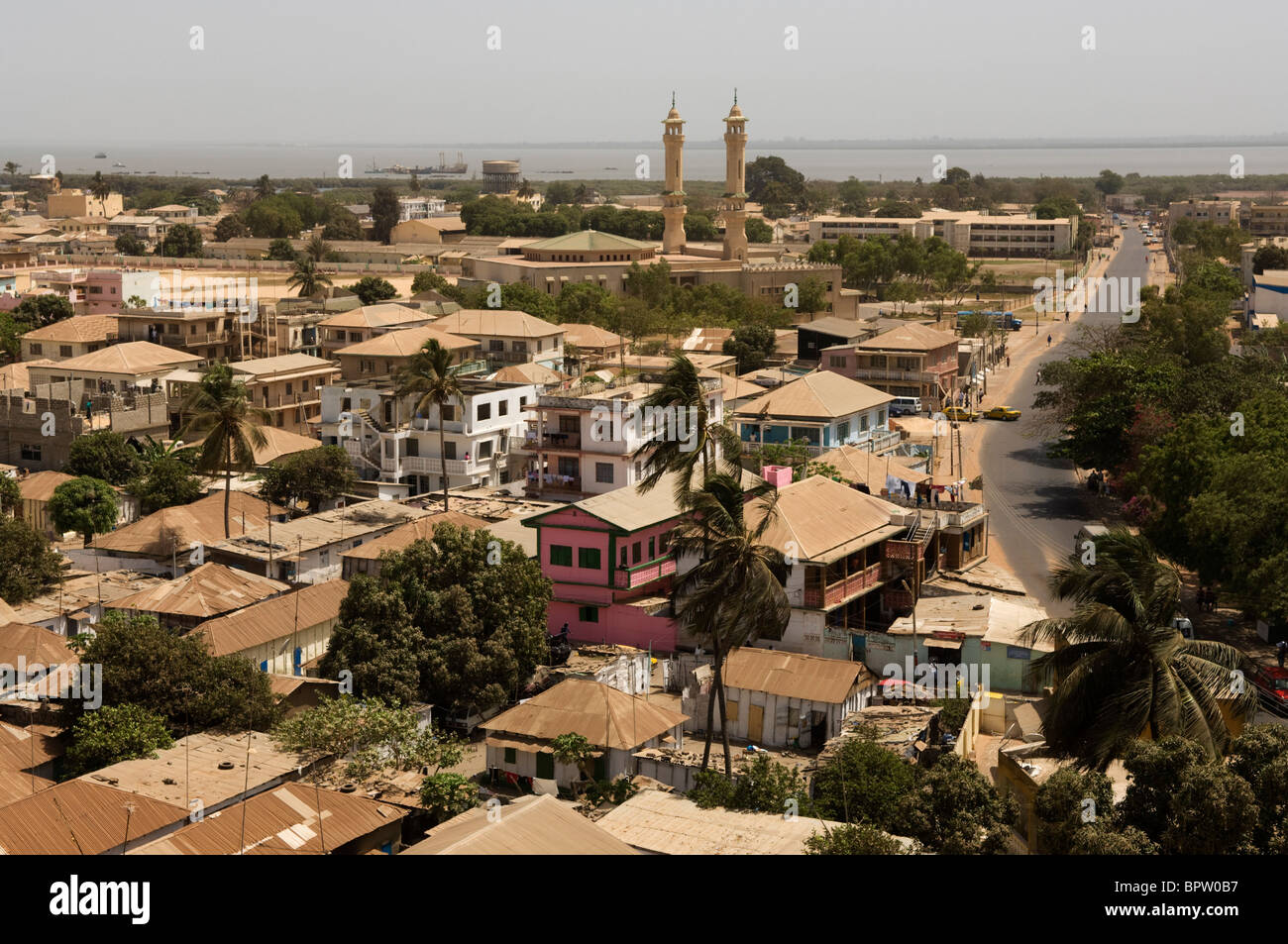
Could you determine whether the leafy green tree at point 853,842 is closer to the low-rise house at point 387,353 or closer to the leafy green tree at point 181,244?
the low-rise house at point 387,353

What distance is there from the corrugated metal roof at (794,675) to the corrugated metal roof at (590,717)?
1.97m

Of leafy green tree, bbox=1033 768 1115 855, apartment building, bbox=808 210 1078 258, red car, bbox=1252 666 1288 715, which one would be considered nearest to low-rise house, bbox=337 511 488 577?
red car, bbox=1252 666 1288 715

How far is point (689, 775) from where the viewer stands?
769 inches

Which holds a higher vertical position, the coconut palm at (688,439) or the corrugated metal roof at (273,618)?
the coconut palm at (688,439)

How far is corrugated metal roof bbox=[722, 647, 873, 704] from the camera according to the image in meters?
22.4

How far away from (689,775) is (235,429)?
16858 mm

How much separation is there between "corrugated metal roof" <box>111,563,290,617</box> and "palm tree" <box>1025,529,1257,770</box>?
16.4m

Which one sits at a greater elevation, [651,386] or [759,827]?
[651,386]

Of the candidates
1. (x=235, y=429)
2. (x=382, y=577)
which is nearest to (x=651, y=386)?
(x=235, y=429)

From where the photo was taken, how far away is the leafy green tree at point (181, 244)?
334 feet

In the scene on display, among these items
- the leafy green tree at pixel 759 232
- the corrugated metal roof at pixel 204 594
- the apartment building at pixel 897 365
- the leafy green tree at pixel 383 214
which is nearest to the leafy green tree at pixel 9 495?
the corrugated metal roof at pixel 204 594

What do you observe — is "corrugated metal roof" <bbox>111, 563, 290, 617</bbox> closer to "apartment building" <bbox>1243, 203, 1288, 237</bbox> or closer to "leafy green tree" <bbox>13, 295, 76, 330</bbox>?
"leafy green tree" <bbox>13, 295, 76, 330</bbox>
